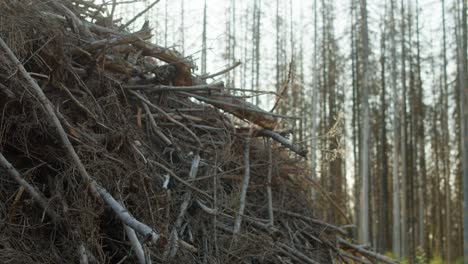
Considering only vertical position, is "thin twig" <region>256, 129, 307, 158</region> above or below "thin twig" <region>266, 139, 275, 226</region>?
above

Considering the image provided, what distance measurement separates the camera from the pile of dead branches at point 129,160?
3.08 m

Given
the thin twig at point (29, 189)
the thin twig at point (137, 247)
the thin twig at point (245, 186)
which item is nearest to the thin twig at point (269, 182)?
the thin twig at point (245, 186)

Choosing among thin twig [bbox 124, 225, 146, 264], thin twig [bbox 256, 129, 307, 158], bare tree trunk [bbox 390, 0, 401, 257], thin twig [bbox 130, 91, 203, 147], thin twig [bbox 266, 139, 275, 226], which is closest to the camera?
thin twig [bbox 124, 225, 146, 264]

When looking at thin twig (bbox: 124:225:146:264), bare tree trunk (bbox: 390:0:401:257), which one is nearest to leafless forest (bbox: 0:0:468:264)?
thin twig (bbox: 124:225:146:264)

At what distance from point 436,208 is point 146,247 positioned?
22.0m

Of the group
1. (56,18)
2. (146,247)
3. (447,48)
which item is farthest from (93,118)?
(447,48)

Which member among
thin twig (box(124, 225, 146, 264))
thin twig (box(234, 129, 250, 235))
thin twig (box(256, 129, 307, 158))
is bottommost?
thin twig (box(124, 225, 146, 264))

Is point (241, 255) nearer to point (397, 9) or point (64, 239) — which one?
point (64, 239)

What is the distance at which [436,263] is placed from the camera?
36.2 feet

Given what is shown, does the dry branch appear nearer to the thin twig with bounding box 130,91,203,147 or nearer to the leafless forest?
the leafless forest

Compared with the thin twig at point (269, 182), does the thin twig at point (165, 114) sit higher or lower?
higher

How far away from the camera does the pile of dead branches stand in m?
3.08

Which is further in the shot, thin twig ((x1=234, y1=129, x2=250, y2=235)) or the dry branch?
thin twig ((x1=234, y1=129, x2=250, y2=235))

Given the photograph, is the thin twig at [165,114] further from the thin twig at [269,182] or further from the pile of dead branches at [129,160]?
the thin twig at [269,182]
